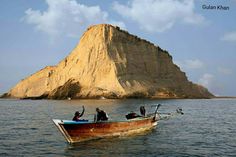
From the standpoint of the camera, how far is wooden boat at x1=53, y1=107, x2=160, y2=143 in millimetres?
20891

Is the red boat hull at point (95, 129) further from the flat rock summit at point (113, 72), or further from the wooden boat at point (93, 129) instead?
the flat rock summit at point (113, 72)

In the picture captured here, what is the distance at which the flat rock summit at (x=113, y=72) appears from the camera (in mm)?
91938

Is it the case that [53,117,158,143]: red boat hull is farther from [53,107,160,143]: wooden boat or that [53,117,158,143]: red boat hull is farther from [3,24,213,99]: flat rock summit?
[3,24,213,99]: flat rock summit

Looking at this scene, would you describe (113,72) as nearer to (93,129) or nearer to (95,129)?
(95,129)

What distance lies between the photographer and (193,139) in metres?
23.3

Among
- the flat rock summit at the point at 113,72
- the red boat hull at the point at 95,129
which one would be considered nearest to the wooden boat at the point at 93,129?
the red boat hull at the point at 95,129

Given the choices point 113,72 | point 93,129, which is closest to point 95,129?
point 93,129

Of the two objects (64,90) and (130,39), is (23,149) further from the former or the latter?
(130,39)

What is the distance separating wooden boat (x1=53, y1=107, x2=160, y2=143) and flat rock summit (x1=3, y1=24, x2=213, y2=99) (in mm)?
61069

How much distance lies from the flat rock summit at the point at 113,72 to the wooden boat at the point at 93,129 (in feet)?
200

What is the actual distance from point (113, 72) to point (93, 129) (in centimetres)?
7058

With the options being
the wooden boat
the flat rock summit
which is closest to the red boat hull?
the wooden boat

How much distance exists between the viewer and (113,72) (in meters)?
92.4

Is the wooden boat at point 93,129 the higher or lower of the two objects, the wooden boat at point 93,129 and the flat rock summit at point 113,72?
the lower
